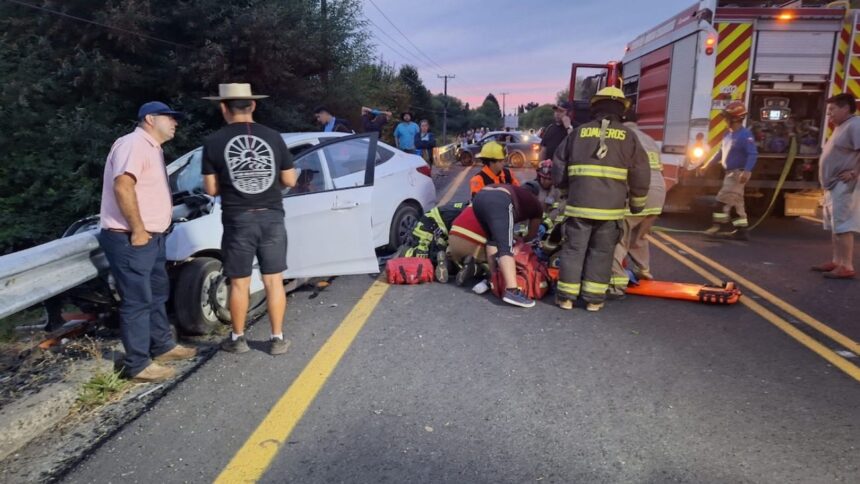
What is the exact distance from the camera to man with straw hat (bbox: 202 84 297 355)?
3.69 meters

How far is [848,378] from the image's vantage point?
11.7 ft

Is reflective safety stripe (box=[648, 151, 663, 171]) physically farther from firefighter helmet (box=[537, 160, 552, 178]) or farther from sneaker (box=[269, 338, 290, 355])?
sneaker (box=[269, 338, 290, 355])

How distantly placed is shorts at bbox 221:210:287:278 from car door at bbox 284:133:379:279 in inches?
25.3

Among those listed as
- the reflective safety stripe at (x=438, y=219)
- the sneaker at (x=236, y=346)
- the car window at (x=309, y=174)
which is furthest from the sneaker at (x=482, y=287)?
the sneaker at (x=236, y=346)

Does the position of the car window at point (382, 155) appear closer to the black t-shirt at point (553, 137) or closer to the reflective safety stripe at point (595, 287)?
the black t-shirt at point (553, 137)

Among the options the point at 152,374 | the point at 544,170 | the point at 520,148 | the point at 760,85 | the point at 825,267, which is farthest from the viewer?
the point at 520,148

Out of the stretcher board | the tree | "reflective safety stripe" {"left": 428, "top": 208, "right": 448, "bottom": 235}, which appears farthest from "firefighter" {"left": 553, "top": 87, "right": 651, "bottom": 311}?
the tree

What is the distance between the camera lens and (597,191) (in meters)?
4.77

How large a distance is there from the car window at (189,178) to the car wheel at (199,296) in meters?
1.01

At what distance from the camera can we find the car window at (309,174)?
4.97 m

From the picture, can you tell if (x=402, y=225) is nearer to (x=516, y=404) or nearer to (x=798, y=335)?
(x=516, y=404)

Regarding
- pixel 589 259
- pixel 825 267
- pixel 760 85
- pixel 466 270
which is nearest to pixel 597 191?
pixel 589 259

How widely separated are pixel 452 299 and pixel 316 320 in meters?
1.27

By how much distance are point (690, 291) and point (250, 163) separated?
391 cm
